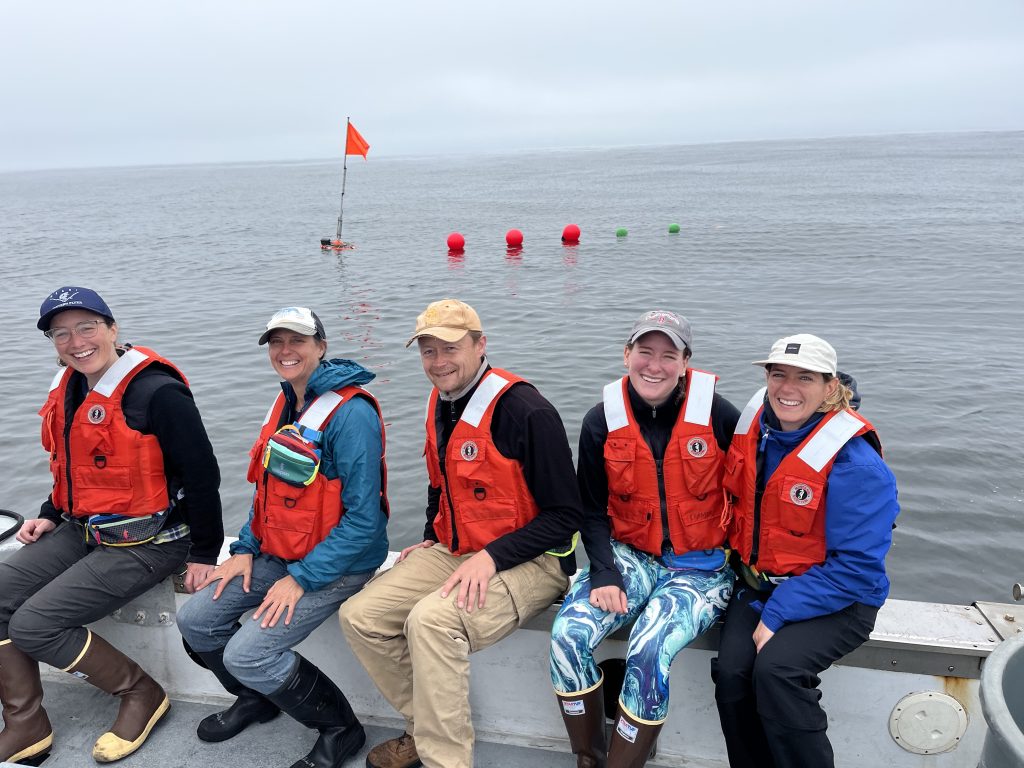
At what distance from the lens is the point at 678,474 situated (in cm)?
290

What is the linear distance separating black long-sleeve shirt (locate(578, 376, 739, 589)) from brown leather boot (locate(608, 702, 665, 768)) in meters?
0.54

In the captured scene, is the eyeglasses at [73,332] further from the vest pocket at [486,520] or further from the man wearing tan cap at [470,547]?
the vest pocket at [486,520]

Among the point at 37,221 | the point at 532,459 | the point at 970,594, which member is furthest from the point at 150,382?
the point at 37,221

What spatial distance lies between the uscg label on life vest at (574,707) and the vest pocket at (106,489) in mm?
1993

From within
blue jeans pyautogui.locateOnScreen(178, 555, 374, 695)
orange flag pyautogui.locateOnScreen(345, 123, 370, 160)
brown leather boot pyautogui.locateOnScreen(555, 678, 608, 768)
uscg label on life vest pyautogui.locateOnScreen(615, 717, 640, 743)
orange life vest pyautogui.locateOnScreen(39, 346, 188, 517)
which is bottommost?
brown leather boot pyautogui.locateOnScreen(555, 678, 608, 768)

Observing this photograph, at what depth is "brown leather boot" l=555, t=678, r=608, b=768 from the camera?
2.69 m

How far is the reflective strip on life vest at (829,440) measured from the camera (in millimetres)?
2574

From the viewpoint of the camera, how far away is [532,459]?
9.38ft

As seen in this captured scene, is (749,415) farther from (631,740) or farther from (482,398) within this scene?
(631,740)

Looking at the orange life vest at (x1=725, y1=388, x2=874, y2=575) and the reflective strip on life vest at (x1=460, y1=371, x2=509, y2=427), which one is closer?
the orange life vest at (x1=725, y1=388, x2=874, y2=575)

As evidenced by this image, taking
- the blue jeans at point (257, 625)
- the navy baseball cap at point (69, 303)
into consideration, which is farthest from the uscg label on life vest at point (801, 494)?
the navy baseball cap at point (69, 303)

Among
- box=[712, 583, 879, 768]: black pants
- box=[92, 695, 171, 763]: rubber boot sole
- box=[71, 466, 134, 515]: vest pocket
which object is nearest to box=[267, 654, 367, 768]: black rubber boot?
box=[92, 695, 171, 763]: rubber boot sole

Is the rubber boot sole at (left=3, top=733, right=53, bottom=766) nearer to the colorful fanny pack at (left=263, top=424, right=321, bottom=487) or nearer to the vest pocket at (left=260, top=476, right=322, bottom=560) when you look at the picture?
the vest pocket at (left=260, top=476, right=322, bottom=560)

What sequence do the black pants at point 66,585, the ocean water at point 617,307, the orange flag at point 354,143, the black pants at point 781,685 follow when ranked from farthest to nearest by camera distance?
the orange flag at point 354,143, the ocean water at point 617,307, the black pants at point 66,585, the black pants at point 781,685
